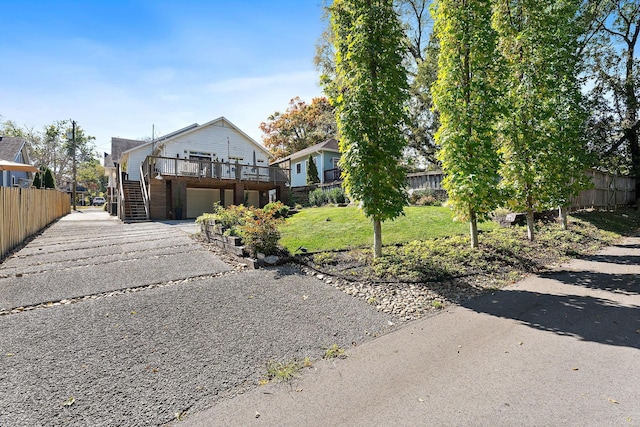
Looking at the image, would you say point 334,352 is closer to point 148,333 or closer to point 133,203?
point 148,333

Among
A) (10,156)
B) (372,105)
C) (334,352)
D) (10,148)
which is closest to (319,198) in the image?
(372,105)

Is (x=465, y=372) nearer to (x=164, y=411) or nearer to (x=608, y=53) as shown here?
(x=164, y=411)

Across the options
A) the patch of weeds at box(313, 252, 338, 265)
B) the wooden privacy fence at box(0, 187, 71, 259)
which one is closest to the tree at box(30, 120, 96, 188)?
the wooden privacy fence at box(0, 187, 71, 259)

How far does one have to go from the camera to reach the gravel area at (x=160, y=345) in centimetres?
241

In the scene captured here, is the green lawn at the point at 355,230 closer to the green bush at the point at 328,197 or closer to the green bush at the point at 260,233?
the green bush at the point at 260,233

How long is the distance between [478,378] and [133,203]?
18.1m

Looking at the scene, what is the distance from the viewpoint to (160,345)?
3.28m

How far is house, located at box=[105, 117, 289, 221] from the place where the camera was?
15828mm

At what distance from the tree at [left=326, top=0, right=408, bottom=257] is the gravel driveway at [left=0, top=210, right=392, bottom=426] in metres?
2.16

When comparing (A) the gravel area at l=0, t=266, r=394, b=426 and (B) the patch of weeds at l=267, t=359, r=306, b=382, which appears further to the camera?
(B) the patch of weeds at l=267, t=359, r=306, b=382

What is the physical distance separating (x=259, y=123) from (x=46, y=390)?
132 ft

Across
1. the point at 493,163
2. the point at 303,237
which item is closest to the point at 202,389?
the point at 303,237

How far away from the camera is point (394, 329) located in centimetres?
382

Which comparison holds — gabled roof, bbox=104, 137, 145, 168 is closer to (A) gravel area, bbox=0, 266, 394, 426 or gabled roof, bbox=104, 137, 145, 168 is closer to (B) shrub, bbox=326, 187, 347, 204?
(B) shrub, bbox=326, 187, 347, 204
